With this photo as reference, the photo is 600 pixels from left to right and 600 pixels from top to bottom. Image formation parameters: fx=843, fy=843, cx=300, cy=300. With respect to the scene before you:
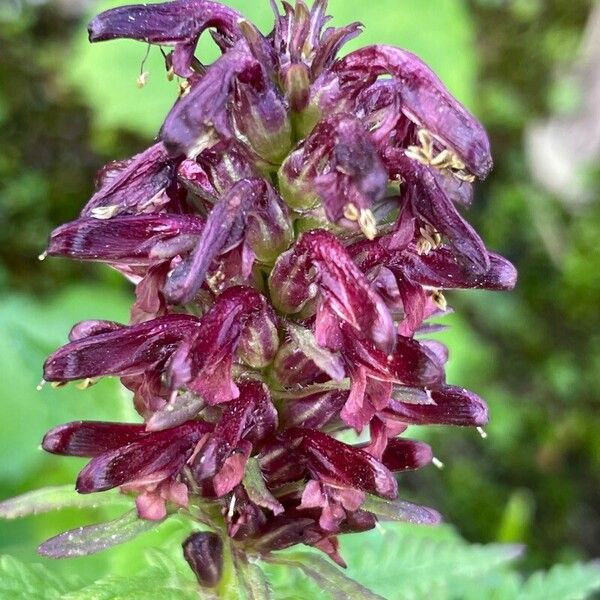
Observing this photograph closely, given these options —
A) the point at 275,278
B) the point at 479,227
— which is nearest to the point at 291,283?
the point at 275,278

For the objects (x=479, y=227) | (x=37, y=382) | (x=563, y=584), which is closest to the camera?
(x=563, y=584)

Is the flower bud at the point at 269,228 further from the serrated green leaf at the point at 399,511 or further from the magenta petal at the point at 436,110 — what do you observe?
the serrated green leaf at the point at 399,511

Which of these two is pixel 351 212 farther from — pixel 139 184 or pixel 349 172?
pixel 139 184

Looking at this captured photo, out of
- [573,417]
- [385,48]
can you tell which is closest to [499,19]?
[573,417]

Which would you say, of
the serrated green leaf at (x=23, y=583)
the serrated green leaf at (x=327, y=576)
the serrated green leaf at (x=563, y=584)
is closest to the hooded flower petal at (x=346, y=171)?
the serrated green leaf at (x=327, y=576)

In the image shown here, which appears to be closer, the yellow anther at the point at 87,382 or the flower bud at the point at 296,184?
the flower bud at the point at 296,184
